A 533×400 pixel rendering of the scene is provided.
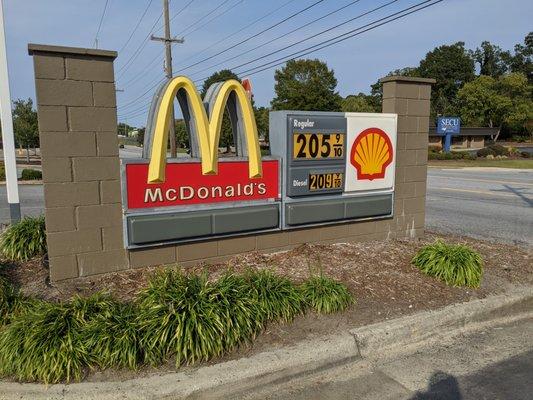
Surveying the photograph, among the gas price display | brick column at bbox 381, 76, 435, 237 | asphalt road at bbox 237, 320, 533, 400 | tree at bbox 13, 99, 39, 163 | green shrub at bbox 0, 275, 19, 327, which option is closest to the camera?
asphalt road at bbox 237, 320, 533, 400

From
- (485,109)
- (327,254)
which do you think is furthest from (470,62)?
(327,254)

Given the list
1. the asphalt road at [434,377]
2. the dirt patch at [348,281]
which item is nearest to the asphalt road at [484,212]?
the dirt patch at [348,281]

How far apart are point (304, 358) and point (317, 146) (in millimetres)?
3152

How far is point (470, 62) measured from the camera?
325 feet

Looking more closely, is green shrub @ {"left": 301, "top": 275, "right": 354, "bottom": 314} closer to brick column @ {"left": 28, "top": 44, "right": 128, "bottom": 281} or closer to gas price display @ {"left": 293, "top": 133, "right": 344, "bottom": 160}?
gas price display @ {"left": 293, "top": 133, "right": 344, "bottom": 160}

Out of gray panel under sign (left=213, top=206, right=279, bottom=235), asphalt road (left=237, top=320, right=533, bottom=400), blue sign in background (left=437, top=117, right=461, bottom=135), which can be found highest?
blue sign in background (left=437, top=117, right=461, bottom=135)

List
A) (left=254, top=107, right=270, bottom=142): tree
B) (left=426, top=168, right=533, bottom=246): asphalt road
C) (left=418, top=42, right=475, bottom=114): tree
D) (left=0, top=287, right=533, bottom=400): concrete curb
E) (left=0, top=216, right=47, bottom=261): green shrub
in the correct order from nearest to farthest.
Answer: (left=0, top=287, right=533, bottom=400): concrete curb, (left=0, top=216, right=47, bottom=261): green shrub, (left=426, top=168, right=533, bottom=246): asphalt road, (left=254, top=107, right=270, bottom=142): tree, (left=418, top=42, right=475, bottom=114): tree

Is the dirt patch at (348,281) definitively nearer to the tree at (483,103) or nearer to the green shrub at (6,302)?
the green shrub at (6,302)

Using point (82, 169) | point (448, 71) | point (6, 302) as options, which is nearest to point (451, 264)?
point (82, 169)

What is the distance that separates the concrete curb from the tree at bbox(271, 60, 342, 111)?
52967 mm

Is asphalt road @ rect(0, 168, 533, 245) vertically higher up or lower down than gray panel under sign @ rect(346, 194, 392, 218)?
lower down

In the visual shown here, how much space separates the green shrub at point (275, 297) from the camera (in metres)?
4.06

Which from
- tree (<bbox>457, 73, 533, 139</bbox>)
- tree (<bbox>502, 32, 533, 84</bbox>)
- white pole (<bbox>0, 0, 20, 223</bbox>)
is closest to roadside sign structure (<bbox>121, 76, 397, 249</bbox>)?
white pole (<bbox>0, 0, 20, 223</bbox>)

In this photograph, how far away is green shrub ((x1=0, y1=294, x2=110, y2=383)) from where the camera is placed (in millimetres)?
3186
